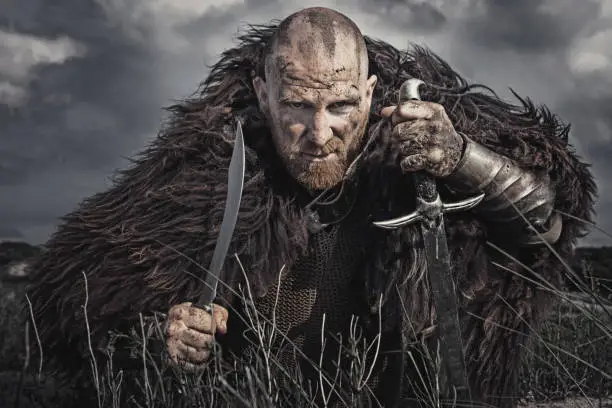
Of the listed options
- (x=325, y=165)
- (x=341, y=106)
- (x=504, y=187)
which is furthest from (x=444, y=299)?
(x=341, y=106)

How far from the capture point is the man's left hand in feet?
10.1

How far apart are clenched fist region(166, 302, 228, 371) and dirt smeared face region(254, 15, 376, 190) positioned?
0.67m

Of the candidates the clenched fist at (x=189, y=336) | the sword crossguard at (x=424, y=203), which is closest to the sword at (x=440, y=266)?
the sword crossguard at (x=424, y=203)

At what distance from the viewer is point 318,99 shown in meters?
3.21

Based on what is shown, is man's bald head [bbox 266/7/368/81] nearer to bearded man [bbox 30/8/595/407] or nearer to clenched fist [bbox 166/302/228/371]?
bearded man [bbox 30/8/595/407]

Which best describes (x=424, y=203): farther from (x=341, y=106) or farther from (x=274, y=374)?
(x=274, y=374)

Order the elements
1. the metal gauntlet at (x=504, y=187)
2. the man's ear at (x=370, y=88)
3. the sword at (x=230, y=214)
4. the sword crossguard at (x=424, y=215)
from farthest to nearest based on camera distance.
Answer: the man's ear at (x=370, y=88) < the metal gauntlet at (x=504, y=187) < the sword crossguard at (x=424, y=215) < the sword at (x=230, y=214)

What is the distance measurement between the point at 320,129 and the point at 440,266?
64cm

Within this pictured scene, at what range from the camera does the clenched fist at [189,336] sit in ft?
9.62

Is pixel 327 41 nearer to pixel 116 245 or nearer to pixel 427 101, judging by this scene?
pixel 427 101

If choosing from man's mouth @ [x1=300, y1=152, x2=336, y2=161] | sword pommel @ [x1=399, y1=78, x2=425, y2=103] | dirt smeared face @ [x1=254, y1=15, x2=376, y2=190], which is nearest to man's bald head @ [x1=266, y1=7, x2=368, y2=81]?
dirt smeared face @ [x1=254, y1=15, x2=376, y2=190]

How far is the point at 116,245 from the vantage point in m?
3.49

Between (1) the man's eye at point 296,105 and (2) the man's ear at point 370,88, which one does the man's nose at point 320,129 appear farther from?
(2) the man's ear at point 370,88

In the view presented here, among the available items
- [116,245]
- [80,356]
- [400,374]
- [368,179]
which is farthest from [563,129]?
[80,356]
